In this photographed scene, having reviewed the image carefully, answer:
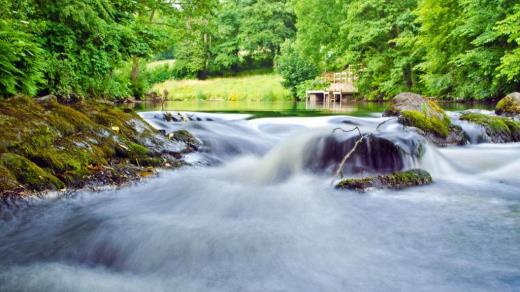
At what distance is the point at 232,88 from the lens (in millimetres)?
37719

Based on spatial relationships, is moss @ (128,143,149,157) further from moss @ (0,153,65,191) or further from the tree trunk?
the tree trunk

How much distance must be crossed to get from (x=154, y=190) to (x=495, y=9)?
1518 cm

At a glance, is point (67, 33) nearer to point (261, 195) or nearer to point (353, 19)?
point (261, 195)

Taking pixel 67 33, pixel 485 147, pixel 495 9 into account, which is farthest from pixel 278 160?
pixel 495 9

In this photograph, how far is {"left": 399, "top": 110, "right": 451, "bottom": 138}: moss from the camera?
7.92 meters

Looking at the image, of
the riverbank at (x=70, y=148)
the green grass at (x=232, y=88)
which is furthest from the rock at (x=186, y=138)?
the green grass at (x=232, y=88)

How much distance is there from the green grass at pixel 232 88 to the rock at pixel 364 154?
90.0 ft

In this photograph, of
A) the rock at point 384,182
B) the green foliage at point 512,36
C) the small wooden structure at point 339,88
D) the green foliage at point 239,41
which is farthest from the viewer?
the green foliage at point 239,41

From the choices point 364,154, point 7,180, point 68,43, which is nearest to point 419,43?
point 68,43

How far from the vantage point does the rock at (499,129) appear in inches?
330

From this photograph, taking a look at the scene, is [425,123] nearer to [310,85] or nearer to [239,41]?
[310,85]

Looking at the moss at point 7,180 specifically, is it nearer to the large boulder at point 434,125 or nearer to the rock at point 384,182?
the rock at point 384,182

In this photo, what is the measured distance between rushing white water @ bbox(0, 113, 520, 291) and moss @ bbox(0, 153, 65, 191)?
205 mm

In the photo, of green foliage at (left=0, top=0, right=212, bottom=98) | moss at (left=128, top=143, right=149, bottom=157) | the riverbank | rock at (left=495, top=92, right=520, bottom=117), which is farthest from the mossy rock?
rock at (left=495, top=92, right=520, bottom=117)
